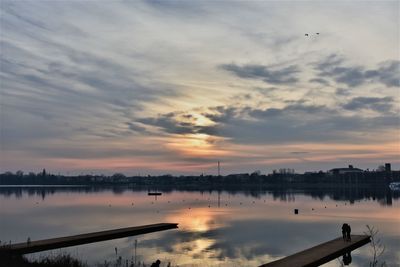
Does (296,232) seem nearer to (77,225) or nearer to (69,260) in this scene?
(77,225)

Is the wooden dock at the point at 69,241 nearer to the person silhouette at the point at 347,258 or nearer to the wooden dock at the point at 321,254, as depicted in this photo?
the wooden dock at the point at 321,254

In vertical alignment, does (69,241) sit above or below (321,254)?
above

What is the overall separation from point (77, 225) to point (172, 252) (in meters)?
29.5

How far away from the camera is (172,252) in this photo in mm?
37188

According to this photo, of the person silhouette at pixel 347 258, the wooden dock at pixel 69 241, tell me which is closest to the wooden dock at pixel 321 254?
the person silhouette at pixel 347 258

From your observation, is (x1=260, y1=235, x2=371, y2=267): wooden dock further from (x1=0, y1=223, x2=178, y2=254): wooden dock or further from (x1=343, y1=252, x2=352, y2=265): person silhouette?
(x1=0, y1=223, x2=178, y2=254): wooden dock

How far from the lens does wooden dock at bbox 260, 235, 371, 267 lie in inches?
1124

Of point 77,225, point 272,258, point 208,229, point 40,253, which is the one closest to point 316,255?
point 272,258

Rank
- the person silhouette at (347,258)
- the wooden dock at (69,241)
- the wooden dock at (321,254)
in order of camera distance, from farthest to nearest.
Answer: the person silhouette at (347,258), the wooden dock at (69,241), the wooden dock at (321,254)

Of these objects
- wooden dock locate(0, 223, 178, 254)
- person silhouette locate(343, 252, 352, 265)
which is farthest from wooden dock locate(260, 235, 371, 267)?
wooden dock locate(0, 223, 178, 254)

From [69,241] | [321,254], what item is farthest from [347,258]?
[69,241]

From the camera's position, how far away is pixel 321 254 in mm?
32031

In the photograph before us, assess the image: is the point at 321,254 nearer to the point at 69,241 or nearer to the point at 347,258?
the point at 347,258

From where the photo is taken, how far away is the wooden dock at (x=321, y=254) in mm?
28541
